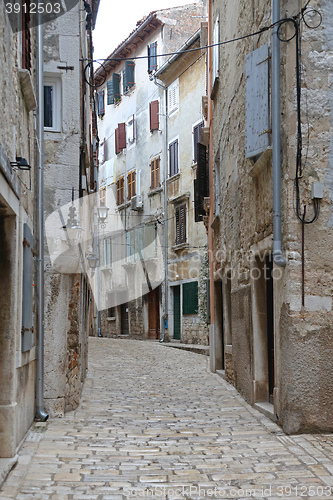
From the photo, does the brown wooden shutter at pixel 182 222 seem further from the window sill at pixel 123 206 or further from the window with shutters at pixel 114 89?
the window with shutters at pixel 114 89

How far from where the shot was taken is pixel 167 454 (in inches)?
257

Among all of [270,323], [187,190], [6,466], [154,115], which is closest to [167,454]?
[6,466]

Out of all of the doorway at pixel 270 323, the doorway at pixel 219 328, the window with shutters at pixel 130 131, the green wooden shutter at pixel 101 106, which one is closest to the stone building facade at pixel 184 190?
the window with shutters at pixel 130 131

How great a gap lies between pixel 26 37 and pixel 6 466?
4.80m

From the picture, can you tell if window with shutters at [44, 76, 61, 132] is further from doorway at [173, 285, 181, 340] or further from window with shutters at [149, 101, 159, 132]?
window with shutters at [149, 101, 159, 132]

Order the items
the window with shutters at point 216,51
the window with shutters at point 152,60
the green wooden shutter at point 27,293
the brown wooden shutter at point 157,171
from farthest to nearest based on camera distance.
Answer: the window with shutters at point 152,60 < the brown wooden shutter at point 157,171 < the window with shutters at point 216,51 < the green wooden shutter at point 27,293

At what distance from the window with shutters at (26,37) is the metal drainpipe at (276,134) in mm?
2924

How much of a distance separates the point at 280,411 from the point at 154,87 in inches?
945

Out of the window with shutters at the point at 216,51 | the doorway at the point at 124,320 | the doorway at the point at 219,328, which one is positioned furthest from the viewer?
the doorway at the point at 124,320

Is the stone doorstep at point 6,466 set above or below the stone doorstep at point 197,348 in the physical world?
above

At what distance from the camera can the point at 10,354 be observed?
6.16 m

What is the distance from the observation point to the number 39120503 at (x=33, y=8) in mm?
6118

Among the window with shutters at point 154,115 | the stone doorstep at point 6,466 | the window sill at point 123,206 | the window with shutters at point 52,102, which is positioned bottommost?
the stone doorstep at point 6,466

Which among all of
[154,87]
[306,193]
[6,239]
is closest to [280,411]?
[306,193]
